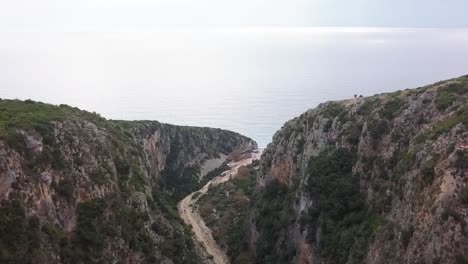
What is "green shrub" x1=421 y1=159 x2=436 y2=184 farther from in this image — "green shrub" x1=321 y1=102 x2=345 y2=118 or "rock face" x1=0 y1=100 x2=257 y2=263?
"rock face" x1=0 y1=100 x2=257 y2=263

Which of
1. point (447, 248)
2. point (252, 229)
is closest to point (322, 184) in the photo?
point (252, 229)

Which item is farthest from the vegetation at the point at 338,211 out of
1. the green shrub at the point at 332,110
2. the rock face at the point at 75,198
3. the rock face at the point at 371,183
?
the rock face at the point at 75,198

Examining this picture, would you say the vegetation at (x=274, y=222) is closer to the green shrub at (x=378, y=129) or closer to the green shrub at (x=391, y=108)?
the green shrub at (x=378, y=129)

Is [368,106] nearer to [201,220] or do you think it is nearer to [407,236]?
[407,236]

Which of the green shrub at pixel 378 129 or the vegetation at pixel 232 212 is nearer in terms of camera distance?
the green shrub at pixel 378 129

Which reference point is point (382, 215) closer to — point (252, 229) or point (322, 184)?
point (322, 184)

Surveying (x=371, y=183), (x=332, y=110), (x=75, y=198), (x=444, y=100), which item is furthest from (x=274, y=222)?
(x=75, y=198)

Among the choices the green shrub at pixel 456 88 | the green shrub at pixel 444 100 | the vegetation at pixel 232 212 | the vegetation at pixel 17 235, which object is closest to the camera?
the vegetation at pixel 17 235
